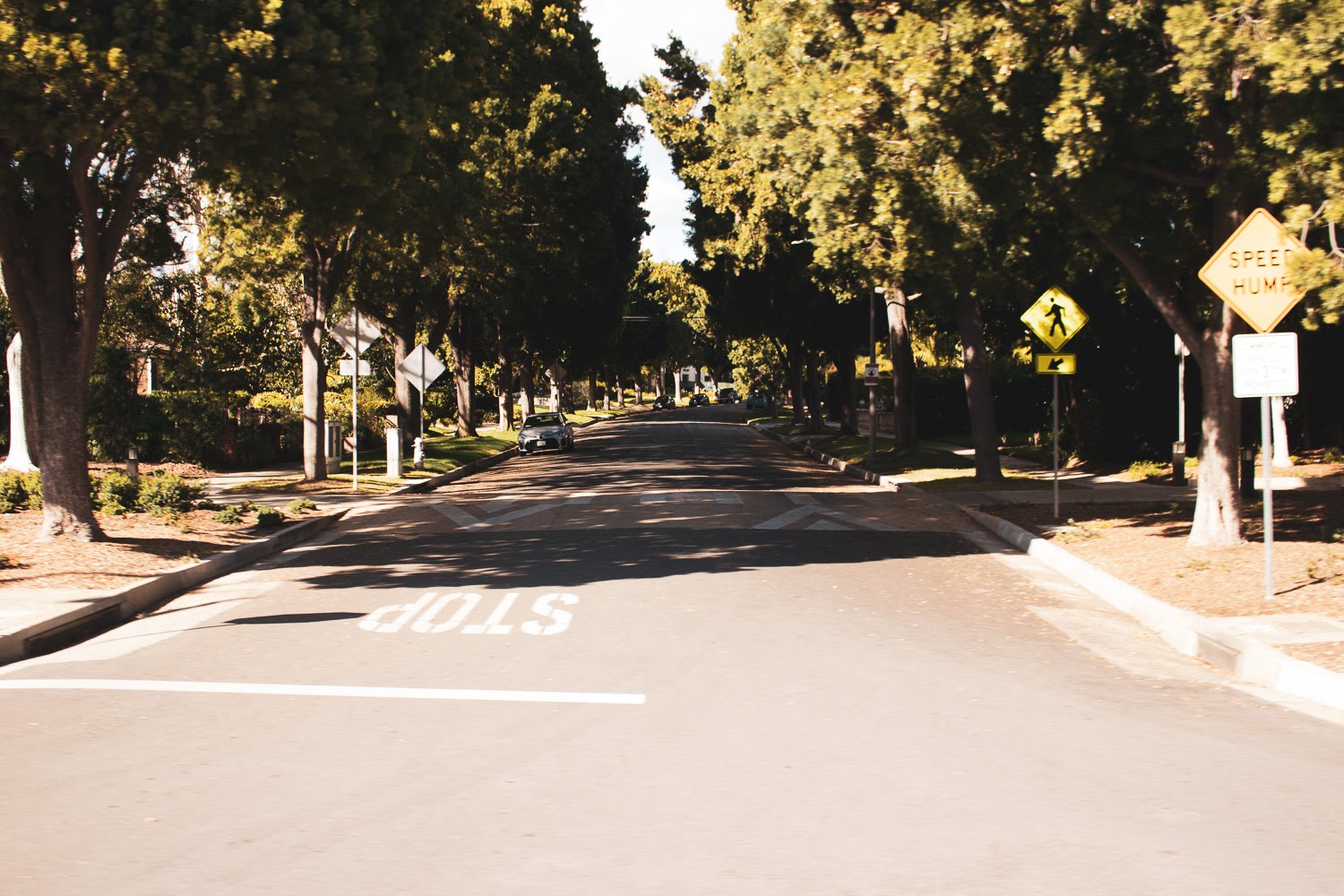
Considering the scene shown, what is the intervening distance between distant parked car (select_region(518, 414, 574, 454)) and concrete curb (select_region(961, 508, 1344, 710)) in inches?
1148

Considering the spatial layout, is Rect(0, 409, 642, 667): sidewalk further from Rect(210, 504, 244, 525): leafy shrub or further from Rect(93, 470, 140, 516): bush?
Rect(93, 470, 140, 516): bush

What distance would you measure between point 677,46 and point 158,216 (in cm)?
2117

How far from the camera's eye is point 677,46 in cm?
3778

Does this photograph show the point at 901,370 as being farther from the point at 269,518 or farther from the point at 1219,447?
the point at 269,518

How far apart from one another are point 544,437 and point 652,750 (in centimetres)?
3545

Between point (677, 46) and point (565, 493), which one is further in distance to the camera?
point (677, 46)

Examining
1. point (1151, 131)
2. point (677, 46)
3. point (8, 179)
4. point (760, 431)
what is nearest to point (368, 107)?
point (8, 179)

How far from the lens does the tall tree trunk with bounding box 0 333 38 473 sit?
22500 millimetres

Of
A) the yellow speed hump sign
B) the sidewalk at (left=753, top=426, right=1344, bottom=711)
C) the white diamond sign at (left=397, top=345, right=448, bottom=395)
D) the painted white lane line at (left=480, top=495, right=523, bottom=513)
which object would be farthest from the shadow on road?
the white diamond sign at (left=397, top=345, right=448, bottom=395)

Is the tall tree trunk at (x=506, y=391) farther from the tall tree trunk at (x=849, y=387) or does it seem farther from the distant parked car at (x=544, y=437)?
the tall tree trunk at (x=849, y=387)

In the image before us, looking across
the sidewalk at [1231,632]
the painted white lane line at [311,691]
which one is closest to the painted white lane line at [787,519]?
the sidewalk at [1231,632]

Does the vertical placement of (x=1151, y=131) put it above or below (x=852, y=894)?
above

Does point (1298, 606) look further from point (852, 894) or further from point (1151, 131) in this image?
point (852, 894)

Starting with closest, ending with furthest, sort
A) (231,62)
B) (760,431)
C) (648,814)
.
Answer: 1. (648,814)
2. (231,62)
3. (760,431)
